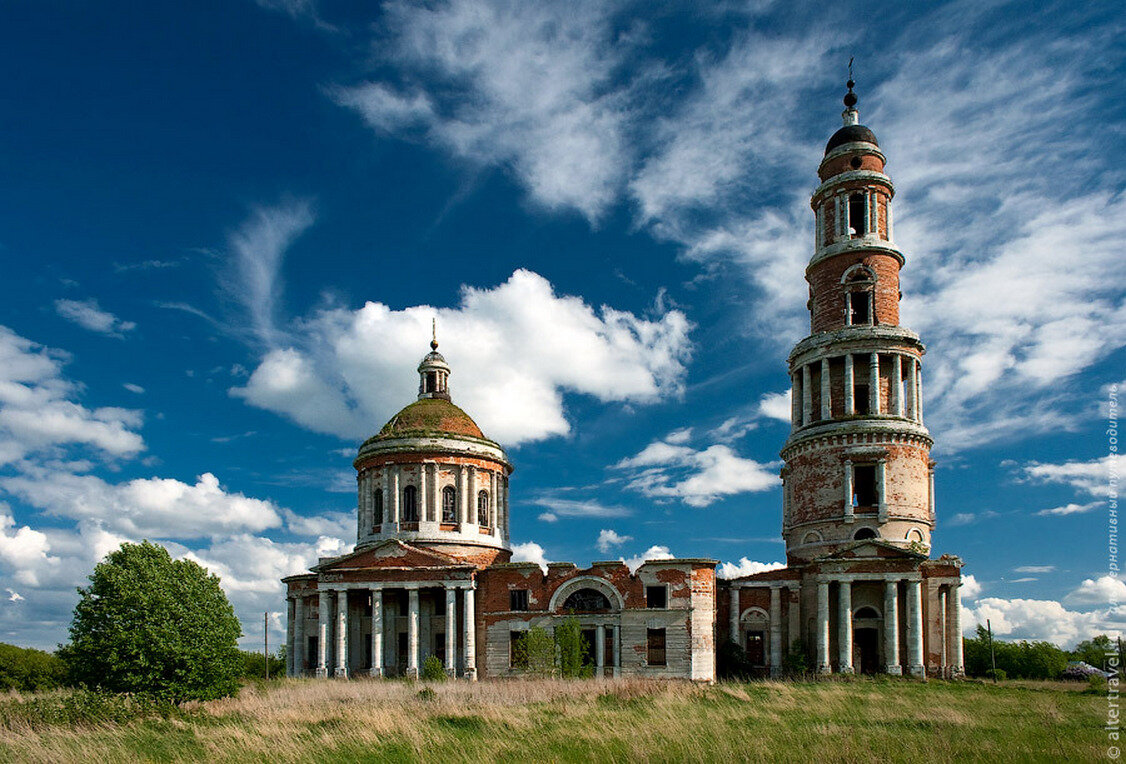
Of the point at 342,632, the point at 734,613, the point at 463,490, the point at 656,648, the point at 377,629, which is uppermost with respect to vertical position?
the point at 463,490

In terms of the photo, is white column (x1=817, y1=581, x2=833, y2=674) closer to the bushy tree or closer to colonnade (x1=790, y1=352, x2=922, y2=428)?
colonnade (x1=790, y1=352, x2=922, y2=428)

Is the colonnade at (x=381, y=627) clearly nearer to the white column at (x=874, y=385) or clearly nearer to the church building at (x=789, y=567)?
Result: the church building at (x=789, y=567)

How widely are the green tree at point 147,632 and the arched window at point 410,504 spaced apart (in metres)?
25.9

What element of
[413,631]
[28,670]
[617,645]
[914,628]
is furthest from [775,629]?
[28,670]

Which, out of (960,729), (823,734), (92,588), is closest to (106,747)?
(92,588)

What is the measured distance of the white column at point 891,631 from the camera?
37.3 meters

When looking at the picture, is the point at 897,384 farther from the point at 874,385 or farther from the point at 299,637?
the point at 299,637

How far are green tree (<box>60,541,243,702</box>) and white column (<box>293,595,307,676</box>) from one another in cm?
2631

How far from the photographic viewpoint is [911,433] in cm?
4078

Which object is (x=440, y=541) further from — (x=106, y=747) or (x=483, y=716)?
(x=106, y=747)

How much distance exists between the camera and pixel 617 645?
39.1 m

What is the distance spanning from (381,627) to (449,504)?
321 inches

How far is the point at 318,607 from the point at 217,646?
26255 millimetres

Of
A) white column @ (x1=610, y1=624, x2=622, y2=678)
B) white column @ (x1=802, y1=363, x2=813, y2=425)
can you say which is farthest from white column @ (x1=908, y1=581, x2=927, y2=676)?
white column @ (x1=610, y1=624, x2=622, y2=678)
